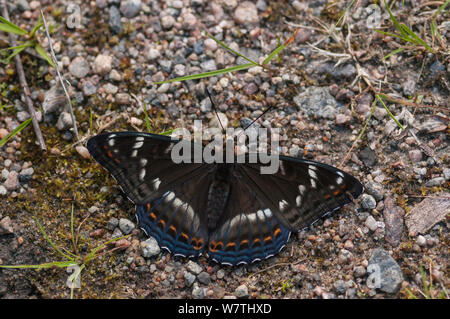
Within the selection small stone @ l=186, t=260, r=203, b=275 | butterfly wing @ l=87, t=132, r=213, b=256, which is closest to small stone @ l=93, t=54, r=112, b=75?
butterfly wing @ l=87, t=132, r=213, b=256

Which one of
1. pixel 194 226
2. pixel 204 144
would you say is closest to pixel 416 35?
pixel 204 144

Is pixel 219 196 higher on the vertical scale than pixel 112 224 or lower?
higher

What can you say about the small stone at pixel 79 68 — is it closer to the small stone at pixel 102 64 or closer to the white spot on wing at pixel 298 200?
the small stone at pixel 102 64

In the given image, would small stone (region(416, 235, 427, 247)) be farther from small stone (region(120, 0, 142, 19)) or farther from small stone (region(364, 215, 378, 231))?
small stone (region(120, 0, 142, 19))

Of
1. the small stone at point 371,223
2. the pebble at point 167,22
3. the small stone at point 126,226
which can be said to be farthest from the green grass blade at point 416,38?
the small stone at point 126,226

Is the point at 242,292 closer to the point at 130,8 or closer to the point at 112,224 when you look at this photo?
the point at 112,224

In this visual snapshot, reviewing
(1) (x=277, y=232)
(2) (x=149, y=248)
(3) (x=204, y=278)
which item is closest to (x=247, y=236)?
(1) (x=277, y=232)
